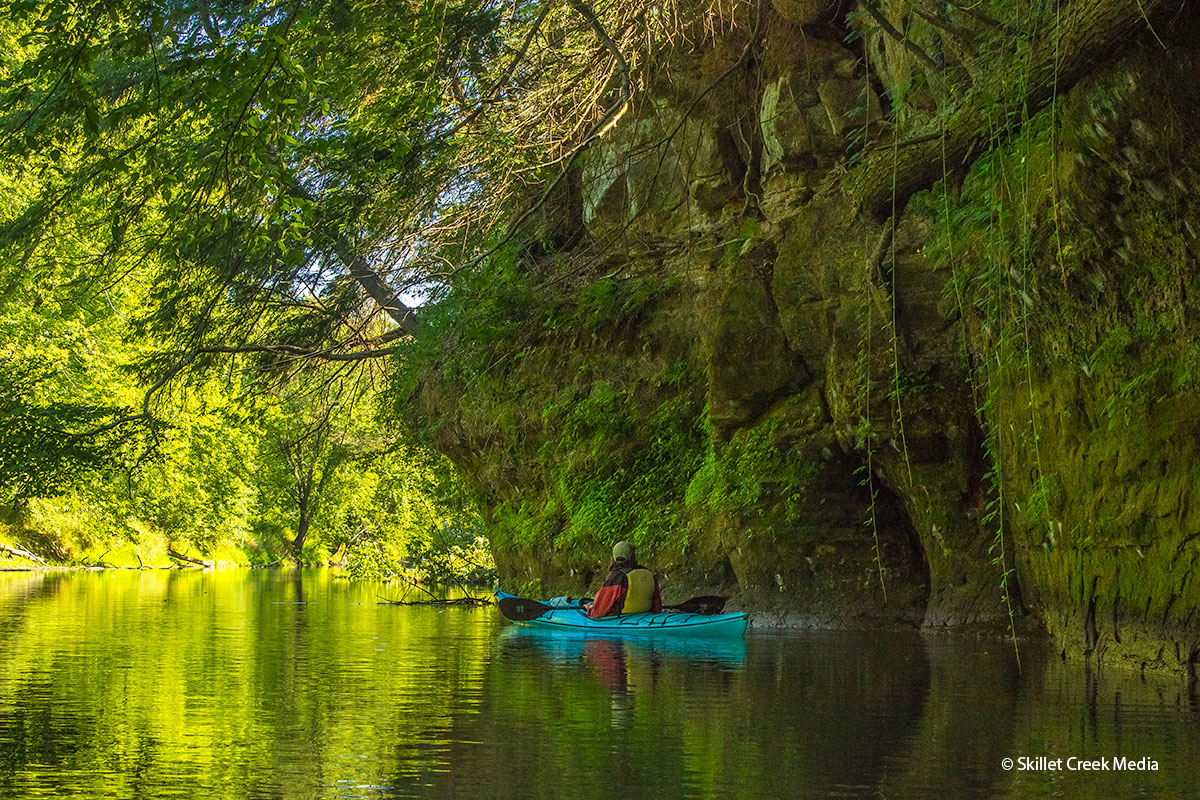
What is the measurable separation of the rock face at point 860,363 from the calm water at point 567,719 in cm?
140

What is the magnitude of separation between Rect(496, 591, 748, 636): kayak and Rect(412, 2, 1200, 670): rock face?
1853 mm

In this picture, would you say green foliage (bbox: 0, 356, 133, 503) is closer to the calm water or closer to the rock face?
the rock face

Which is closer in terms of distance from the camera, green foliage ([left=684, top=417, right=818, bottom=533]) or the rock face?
the rock face

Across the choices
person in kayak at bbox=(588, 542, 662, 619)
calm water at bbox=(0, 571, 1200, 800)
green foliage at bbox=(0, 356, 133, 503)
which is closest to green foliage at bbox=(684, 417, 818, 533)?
person in kayak at bbox=(588, 542, 662, 619)

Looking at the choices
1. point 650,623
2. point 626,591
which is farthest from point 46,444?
point 650,623

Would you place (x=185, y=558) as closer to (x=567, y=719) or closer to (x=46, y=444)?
(x=46, y=444)

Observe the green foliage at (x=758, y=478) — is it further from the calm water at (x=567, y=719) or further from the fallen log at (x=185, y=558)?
the fallen log at (x=185, y=558)

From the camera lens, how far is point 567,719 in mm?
7941

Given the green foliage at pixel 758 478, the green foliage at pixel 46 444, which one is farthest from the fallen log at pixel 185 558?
the green foliage at pixel 758 478

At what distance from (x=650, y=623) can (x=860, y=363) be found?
12.3 feet

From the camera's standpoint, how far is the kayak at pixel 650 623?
14.0 metres

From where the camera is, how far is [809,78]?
16672 mm

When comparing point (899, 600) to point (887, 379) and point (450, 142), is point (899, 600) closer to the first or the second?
point (887, 379)

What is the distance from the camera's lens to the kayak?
14000mm
